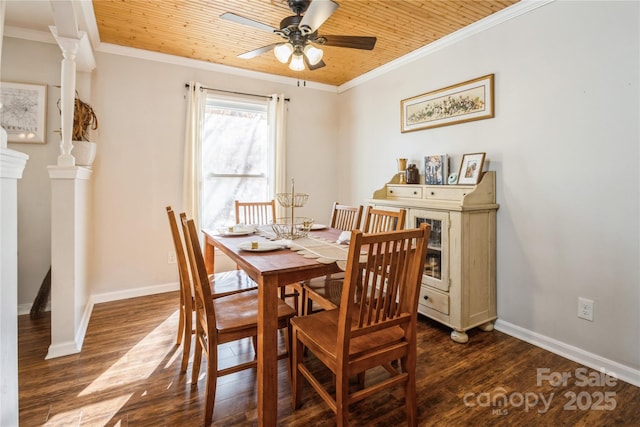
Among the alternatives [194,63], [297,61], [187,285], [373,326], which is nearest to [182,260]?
[187,285]

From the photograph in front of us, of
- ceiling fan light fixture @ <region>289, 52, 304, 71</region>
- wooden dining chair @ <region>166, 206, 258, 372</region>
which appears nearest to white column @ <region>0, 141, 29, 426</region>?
wooden dining chair @ <region>166, 206, 258, 372</region>

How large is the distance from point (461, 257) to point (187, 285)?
1.90 metres

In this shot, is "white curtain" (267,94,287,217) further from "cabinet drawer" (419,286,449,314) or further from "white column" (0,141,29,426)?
"white column" (0,141,29,426)

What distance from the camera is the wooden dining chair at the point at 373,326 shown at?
1334mm

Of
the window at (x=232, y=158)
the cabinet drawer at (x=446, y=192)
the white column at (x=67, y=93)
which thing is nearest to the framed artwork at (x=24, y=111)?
the white column at (x=67, y=93)

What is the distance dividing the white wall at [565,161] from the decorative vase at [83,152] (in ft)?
10.1

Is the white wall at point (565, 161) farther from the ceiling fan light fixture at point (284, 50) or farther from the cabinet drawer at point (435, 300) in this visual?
the ceiling fan light fixture at point (284, 50)

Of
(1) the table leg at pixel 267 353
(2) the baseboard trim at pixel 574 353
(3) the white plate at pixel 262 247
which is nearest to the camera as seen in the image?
(1) the table leg at pixel 267 353

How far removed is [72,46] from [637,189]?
146 inches

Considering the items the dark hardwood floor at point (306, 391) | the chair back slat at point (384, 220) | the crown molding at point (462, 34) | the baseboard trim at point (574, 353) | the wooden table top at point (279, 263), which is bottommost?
the dark hardwood floor at point (306, 391)

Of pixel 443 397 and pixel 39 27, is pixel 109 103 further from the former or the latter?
pixel 443 397

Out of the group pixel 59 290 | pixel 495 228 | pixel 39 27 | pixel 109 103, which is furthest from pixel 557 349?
pixel 39 27

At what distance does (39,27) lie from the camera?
9.10ft

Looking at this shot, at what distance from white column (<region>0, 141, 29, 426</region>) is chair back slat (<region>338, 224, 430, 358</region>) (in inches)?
44.4
